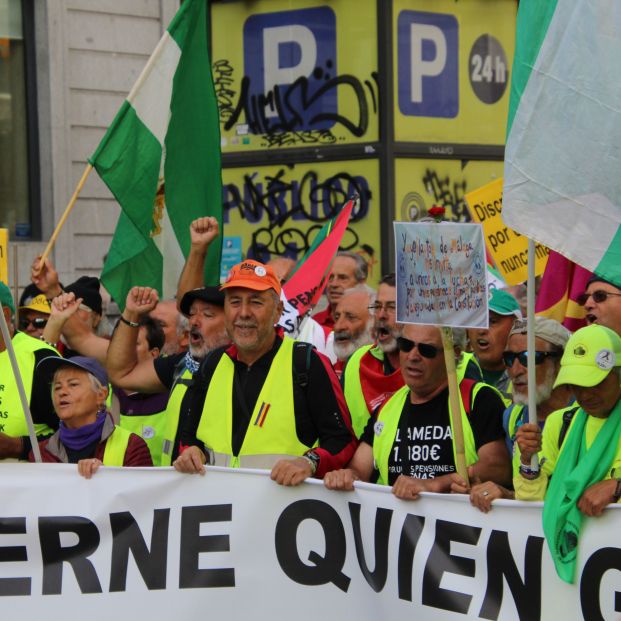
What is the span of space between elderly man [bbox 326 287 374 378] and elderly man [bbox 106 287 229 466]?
3.22 ft

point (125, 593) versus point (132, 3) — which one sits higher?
point (132, 3)

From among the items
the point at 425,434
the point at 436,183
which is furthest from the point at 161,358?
the point at 436,183

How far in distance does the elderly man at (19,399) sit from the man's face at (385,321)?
55.5 inches

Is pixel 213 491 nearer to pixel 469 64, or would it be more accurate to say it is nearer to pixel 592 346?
pixel 592 346

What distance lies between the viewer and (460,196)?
13625 millimetres

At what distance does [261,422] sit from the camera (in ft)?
18.1

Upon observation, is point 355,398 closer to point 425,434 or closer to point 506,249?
point 425,434

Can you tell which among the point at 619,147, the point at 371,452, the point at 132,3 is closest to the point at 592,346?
the point at 619,147

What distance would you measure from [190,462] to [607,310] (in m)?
1.84

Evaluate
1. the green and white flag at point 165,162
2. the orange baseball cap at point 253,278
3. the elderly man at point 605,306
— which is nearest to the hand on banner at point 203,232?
the green and white flag at point 165,162

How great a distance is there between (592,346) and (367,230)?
8.69m

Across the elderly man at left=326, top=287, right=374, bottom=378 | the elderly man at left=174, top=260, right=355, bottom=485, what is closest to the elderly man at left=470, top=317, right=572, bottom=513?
the elderly man at left=174, top=260, right=355, bottom=485

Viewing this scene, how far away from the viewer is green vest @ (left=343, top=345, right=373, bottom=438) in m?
6.15

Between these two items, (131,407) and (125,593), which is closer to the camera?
(125,593)
